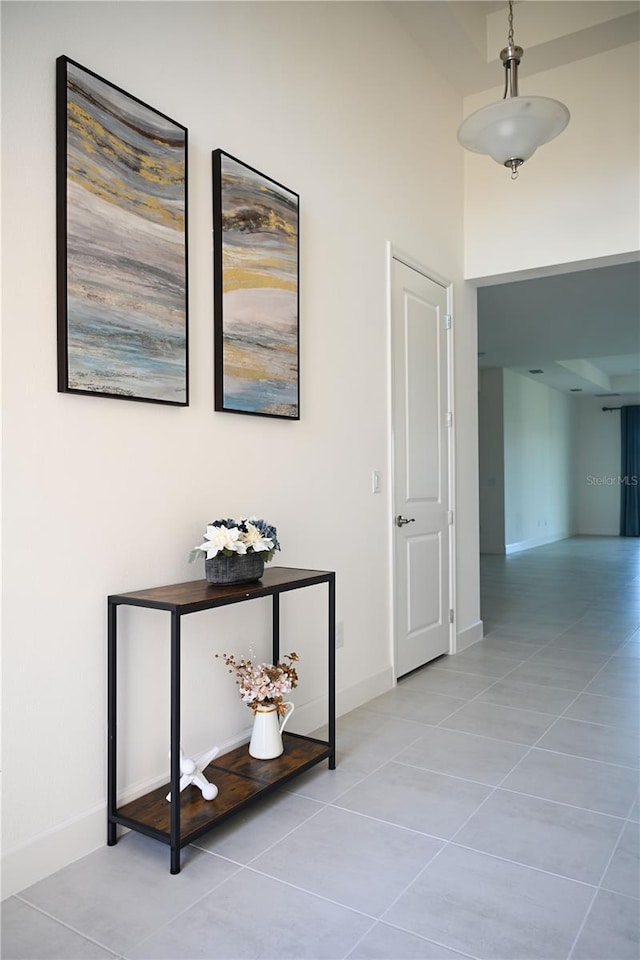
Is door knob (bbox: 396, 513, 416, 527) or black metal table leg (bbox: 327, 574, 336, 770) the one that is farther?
door knob (bbox: 396, 513, 416, 527)

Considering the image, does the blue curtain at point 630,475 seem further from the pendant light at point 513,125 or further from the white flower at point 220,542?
the white flower at point 220,542

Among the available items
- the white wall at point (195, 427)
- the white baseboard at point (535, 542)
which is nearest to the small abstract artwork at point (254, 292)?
the white wall at point (195, 427)

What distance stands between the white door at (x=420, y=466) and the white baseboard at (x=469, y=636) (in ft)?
0.46

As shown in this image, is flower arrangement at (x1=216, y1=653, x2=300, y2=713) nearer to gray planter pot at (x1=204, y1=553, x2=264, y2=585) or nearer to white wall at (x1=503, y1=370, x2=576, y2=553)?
gray planter pot at (x1=204, y1=553, x2=264, y2=585)

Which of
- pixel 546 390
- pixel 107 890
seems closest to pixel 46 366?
pixel 107 890

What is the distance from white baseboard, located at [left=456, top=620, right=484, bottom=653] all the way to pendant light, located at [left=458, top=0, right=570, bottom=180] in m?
2.81

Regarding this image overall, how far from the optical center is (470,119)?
8.07 ft

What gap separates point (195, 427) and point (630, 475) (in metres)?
13.0

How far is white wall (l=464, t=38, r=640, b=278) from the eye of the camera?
150 inches

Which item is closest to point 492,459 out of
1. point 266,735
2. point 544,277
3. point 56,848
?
point 544,277

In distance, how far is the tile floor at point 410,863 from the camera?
1580 millimetres

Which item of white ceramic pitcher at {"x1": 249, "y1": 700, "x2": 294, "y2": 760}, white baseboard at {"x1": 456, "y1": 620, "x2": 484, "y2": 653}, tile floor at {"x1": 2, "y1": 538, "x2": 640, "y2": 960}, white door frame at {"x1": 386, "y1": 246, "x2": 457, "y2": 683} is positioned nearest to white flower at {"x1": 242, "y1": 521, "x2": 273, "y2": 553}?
white ceramic pitcher at {"x1": 249, "y1": 700, "x2": 294, "y2": 760}

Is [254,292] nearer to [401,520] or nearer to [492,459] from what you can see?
[401,520]

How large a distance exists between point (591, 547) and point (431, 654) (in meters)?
8.25
